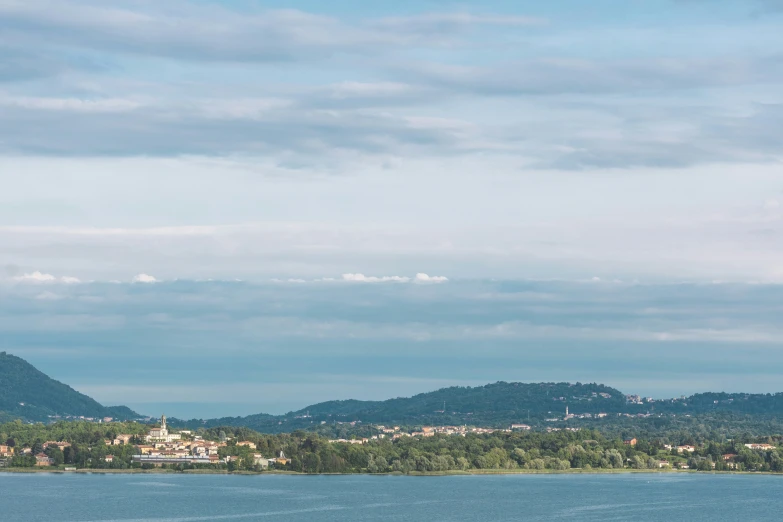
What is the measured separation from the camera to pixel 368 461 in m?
139

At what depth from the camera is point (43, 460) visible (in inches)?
5822

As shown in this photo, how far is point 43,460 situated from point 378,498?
60.5m

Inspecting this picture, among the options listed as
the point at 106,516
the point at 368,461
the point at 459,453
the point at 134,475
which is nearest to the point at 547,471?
the point at 459,453

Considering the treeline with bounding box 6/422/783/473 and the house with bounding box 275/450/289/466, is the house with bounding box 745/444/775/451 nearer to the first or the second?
the treeline with bounding box 6/422/783/473

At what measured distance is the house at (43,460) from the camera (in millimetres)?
146375

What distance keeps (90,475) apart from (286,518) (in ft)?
187

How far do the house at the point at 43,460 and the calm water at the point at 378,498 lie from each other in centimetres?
1232

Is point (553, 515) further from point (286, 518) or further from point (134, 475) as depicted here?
point (134, 475)

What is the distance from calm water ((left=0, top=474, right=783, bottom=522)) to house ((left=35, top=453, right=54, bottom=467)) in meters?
12.3

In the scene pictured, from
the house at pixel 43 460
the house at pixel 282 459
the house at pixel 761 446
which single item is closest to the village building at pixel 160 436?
the house at pixel 43 460

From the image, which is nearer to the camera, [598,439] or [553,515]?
[553,515]

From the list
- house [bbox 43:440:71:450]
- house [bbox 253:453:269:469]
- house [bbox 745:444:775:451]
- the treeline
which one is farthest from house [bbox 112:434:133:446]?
house [bbox 745:444:775:451]

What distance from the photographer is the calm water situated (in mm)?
87188

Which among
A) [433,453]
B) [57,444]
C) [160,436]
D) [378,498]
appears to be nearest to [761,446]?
[433,453]
